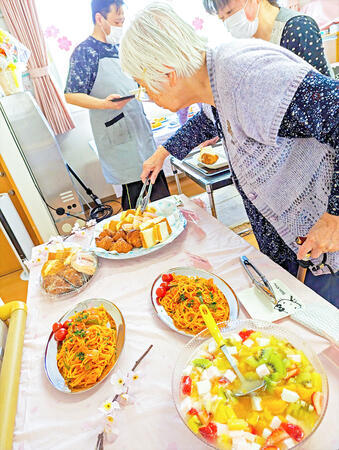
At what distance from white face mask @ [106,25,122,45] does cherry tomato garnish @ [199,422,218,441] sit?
213 centimetres

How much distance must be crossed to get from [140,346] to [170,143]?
3.16 ft

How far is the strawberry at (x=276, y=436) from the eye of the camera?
21.4 inches

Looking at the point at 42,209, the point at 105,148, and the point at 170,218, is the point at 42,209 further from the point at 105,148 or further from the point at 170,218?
the point at 170,218

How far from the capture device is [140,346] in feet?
2.73

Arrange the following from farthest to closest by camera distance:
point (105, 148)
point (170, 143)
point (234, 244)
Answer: point (105, 148), point (170, 143), point (234, 244)

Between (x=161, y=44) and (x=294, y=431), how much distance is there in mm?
980

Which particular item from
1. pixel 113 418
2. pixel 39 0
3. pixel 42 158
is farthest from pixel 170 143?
pixel 39 0

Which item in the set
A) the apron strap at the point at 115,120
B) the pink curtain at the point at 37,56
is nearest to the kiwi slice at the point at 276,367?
the apron strap at the point at 115,120

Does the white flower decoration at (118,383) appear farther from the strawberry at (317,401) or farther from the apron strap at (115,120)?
the apron strap at (115,120)

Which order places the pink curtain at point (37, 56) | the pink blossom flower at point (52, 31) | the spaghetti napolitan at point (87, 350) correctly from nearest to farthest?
1. the spaghetti napolitan at point (87, 350)
2. the pink curtain at point (37, 56)
3. the pink blossom flower at point (52, 31)

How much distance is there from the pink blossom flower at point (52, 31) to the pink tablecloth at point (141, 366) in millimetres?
3232

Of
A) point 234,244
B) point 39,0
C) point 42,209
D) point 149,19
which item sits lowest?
point 42,209

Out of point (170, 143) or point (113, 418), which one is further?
point (170, 143)

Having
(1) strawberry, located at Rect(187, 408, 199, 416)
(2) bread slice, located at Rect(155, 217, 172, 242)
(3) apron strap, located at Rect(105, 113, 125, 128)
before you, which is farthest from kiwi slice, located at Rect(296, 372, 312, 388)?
(3) apron strap, located at Rect(105, 113, 125, 128)
